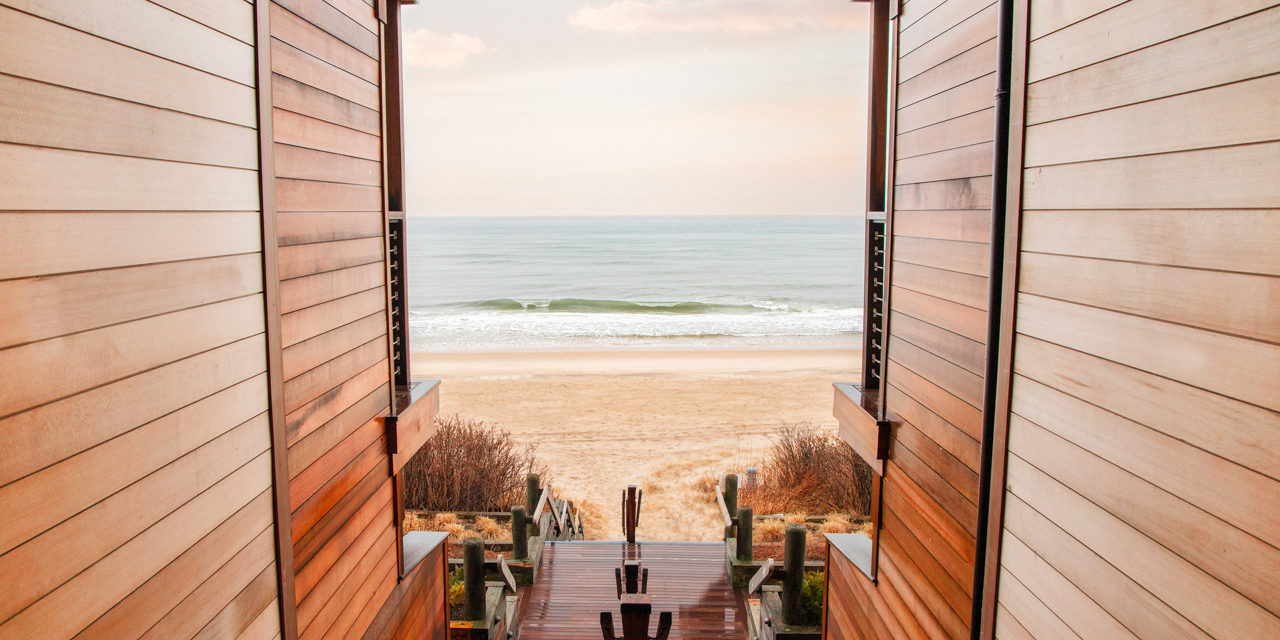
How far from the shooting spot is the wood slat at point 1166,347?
1361mm

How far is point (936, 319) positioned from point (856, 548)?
71.6 inches

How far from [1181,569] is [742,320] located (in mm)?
26758

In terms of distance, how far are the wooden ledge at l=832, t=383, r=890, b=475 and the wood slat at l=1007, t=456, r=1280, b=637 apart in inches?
57.6

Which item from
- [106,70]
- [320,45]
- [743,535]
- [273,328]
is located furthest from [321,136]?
[743,535]

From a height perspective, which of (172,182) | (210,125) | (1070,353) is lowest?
(1070,353)

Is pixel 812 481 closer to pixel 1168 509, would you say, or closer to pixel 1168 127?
pixel 1168 509

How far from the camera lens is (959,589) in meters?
2.72

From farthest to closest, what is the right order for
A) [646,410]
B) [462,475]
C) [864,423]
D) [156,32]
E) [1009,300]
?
[646,410] < [462,475] < [864,423] < [1009,300] < [156,32]

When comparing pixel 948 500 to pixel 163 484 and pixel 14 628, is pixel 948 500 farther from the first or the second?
pixel 14 628

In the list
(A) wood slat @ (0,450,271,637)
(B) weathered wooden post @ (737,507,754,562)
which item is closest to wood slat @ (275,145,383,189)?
(A) wood slat @ (0,450,271,637)

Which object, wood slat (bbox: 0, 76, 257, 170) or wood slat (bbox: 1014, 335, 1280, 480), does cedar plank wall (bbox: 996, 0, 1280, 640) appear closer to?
wood slat (bbox: 1014, 335, 1280, 480)

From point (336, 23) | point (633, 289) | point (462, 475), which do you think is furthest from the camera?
point (633, 289)

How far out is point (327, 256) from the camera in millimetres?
2949

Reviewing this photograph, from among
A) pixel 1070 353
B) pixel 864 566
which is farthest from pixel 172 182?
pixel 864 566
